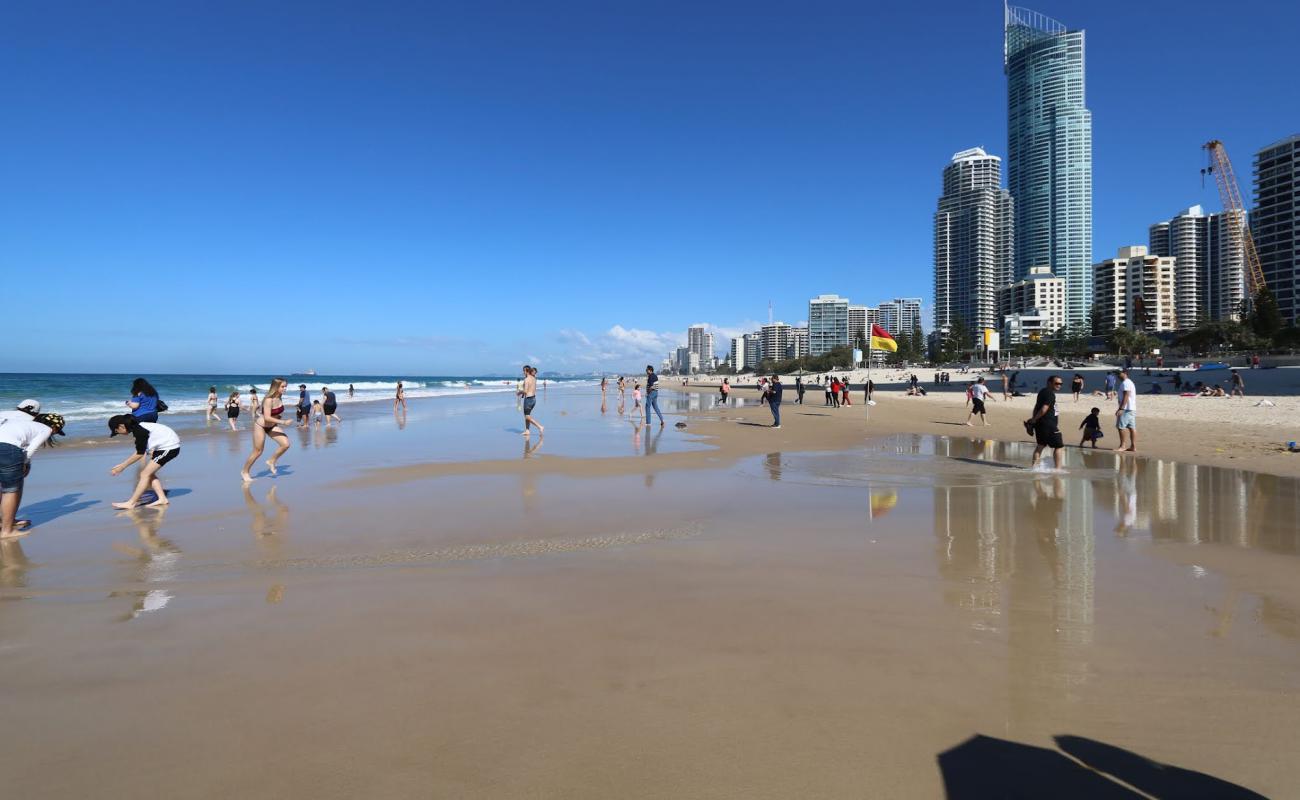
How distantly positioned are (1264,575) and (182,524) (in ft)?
36.9

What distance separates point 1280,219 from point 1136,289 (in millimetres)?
39826

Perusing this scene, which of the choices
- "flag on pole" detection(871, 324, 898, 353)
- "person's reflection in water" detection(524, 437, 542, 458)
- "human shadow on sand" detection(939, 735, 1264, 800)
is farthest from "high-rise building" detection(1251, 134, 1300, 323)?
"human shadow on sand" detection(939, 735, 1264, 800)

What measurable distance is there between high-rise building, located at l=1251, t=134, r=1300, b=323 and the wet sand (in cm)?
15654

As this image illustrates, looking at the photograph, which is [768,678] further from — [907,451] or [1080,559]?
[907,451]

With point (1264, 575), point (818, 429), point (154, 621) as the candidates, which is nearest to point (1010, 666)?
point (1264, 575)

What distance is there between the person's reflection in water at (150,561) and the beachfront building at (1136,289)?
18300 centimetres

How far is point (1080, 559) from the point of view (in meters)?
5.98

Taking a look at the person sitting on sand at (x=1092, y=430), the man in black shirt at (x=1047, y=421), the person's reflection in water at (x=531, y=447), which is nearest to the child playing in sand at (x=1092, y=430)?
the person sitting on sand at (x=1092, y=430)

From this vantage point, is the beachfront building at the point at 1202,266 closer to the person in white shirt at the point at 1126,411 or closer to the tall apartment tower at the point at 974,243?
the tall apartment tower at the point at 974,243

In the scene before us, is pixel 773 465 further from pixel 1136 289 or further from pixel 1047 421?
pixel 1136 289

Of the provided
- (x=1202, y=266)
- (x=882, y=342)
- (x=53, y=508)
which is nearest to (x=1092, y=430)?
(x=882, y=342)

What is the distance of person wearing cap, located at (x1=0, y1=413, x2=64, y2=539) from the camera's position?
6.89 meters

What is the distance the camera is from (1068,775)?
2.75 meters

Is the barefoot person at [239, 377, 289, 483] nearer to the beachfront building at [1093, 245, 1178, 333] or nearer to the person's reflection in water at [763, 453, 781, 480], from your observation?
the person's reflection in water at [763, 453, 781, 480]
